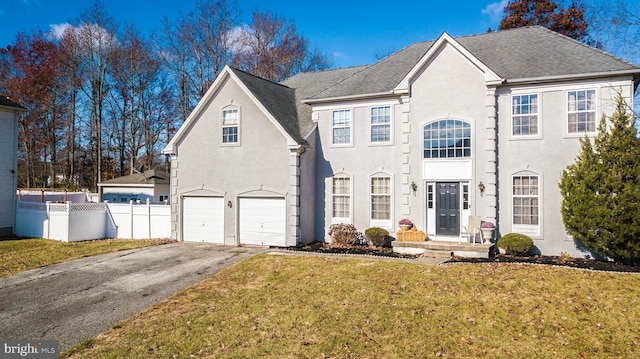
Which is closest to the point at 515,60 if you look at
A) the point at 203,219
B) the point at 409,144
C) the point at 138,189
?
the point at 409,144

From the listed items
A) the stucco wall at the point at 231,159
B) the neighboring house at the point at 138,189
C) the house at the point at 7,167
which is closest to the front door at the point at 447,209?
the stucco wall at the point at 231,159

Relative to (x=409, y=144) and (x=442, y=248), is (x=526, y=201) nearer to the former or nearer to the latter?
(x=442, y=248)

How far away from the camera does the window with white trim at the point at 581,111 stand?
519 inches

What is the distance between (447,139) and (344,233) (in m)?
5.44

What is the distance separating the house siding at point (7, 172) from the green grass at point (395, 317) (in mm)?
16808

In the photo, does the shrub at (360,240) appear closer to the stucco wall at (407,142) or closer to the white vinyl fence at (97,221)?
the stucco wall at (407,142)

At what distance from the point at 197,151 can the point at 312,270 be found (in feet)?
28.7

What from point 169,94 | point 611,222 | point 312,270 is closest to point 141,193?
point 169,94

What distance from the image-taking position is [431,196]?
593 inches

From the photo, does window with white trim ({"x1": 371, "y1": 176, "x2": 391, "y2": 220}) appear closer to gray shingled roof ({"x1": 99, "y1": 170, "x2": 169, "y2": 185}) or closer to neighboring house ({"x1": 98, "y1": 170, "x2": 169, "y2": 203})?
neighboring house ({"x1": 98, "y1": 170, "x2": 169, "y2": 203})

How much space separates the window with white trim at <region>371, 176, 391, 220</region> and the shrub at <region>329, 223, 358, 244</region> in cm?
104

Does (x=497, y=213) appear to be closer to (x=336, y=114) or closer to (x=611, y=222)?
(x=611, y=222)

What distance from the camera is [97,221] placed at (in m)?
19.6

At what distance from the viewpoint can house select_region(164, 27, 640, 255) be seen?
1357 cm
